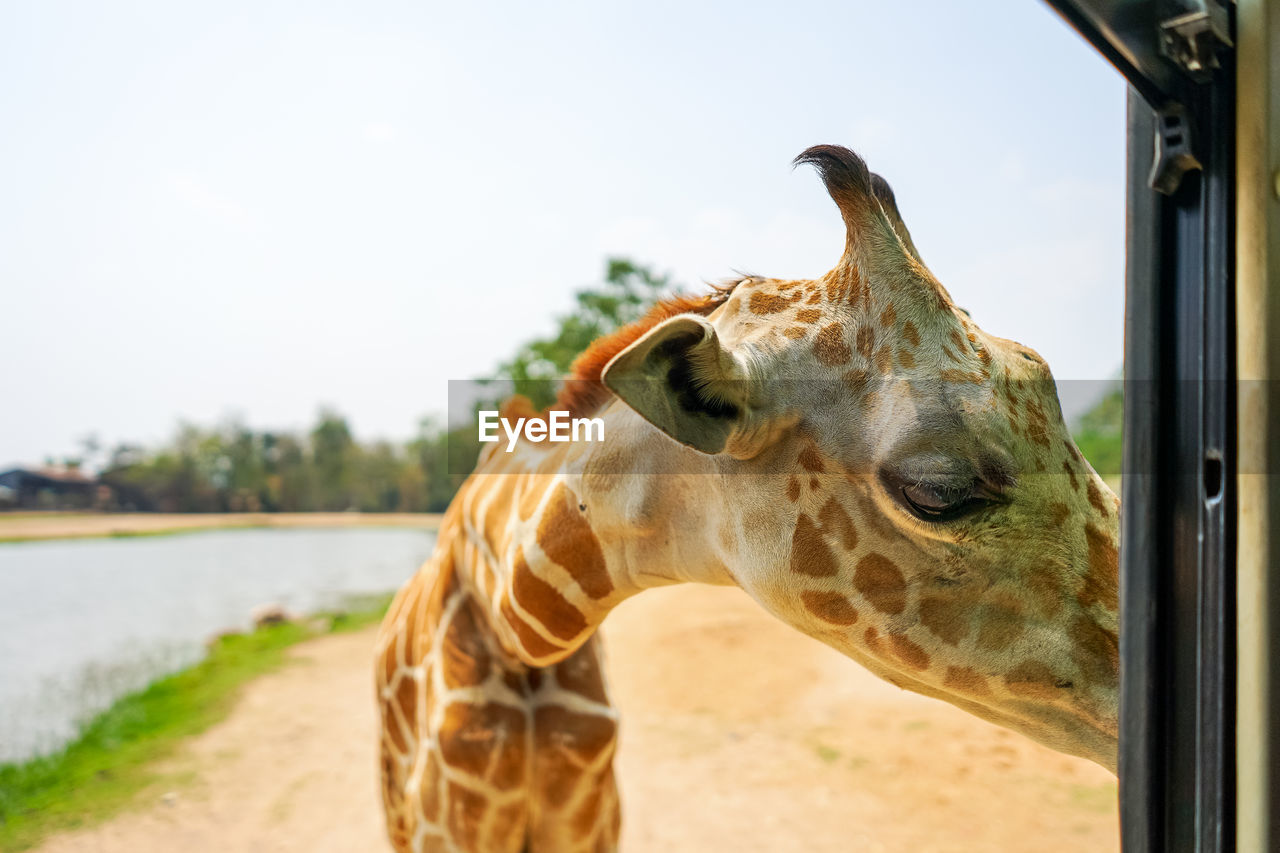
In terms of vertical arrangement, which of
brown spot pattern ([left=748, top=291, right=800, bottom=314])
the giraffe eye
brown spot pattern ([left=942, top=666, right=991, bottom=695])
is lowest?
brown spot pattern ([left=942, top=666, right=991, bottom=695])

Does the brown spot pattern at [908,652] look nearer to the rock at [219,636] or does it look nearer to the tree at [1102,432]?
the tree at [1102,432]

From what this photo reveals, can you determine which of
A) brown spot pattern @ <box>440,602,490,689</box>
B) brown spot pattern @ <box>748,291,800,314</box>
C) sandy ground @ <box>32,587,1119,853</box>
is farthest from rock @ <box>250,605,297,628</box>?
brown spot pattern @ <box>748,291,800,314</box>

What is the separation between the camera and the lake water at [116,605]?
7730mm

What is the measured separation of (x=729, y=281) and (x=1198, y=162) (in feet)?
2.70

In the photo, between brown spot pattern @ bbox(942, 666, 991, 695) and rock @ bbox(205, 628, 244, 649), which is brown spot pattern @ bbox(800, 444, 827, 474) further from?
rock @ bbox(205, 628, 244, 649)

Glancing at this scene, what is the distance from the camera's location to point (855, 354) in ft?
3.94

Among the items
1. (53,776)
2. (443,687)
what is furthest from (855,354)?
(53,776)

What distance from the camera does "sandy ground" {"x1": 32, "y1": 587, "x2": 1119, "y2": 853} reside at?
4504mm

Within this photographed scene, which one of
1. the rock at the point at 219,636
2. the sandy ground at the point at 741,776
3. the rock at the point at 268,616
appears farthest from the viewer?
the rock at the point at 268,616

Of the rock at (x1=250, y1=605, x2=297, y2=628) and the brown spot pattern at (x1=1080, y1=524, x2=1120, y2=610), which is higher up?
the brown spot pattern at (x1=1080, y1=524, x2=1120, y2=610)

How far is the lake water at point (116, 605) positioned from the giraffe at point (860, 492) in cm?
750

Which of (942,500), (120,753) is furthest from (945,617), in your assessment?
(120,753)

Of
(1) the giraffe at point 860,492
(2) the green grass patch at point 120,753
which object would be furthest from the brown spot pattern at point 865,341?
(2) the green grass patch at point 120,753

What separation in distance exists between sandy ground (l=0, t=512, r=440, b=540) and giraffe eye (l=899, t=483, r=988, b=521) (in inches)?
371
